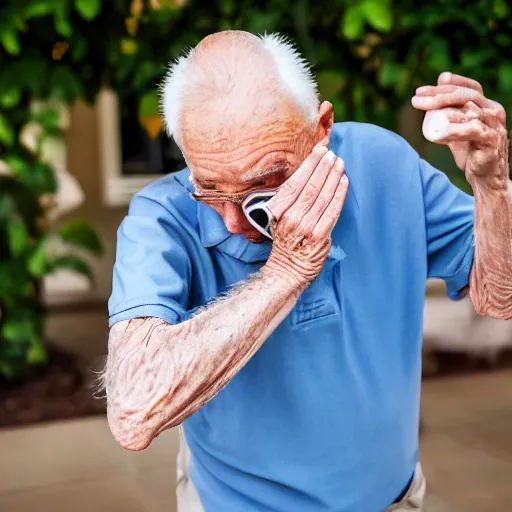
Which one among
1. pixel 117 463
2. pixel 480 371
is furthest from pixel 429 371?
pixel 117 463

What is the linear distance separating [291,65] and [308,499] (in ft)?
2.71

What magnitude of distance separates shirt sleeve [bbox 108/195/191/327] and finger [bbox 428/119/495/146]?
481 millimetres

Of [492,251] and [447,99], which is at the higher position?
[447,99]

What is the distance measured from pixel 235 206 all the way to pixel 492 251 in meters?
0.50

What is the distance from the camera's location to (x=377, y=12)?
3279 millimetres

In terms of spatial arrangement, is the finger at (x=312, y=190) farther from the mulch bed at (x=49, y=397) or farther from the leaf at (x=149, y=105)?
the mulch bed at (x=49, y=397)

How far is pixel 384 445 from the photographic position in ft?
4.90

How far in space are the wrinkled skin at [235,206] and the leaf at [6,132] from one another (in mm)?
3086

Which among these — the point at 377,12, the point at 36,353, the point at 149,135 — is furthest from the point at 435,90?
the point at 36,353

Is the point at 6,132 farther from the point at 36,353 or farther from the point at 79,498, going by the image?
the point at 79,498

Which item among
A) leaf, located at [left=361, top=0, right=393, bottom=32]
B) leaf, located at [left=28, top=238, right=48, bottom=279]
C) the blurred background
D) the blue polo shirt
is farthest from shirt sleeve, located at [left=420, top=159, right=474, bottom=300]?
leaf, located at [left=28, top=238, right=48, bottom=279]

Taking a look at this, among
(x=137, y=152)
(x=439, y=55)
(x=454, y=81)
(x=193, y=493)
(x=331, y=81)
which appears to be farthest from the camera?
(x=137, y=152)

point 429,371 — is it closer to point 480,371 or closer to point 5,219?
point 480,371

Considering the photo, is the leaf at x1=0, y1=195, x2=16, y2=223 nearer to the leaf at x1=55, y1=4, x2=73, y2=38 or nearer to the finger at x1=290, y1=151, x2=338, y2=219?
the leaf at x1=55, y1=4, x2=73, y2=38
